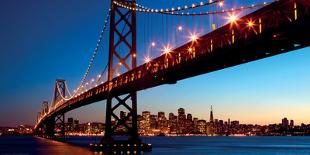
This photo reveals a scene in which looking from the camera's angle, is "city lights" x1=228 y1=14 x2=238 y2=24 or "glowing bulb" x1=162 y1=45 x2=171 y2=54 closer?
"city lights" x1=228 y1=14 x2=238 y2=24

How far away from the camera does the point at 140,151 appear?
47719mm

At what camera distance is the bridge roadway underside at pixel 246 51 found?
22.3 meters

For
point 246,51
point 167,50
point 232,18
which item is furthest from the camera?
point 167,50

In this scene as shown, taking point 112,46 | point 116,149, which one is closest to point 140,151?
point 116,149

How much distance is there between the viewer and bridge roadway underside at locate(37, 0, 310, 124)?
22281mm

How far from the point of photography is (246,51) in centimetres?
2633

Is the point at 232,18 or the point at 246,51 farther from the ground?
the point at 232,18

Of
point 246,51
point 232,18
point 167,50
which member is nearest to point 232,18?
point 232,18

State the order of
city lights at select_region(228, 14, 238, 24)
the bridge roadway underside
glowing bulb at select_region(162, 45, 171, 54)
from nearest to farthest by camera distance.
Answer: the bridge roadway underside, city lights at select_region(228, 14, 238, 24), glowing bulb at select_region(162, 45, 171, 54)

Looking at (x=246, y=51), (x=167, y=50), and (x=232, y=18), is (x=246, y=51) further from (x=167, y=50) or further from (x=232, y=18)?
(x=167, y=50)

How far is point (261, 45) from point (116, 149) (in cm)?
2571

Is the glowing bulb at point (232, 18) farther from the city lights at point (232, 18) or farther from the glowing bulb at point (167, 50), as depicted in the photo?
the glowing bulb at point (167, 50)

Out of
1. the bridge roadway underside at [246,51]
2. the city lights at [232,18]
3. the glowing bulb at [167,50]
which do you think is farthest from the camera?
the glowing bulb at [167,50]

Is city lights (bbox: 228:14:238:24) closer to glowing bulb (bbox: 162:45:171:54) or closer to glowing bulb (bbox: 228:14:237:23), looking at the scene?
glowing bulb (bbox: 228:14:237:23)
